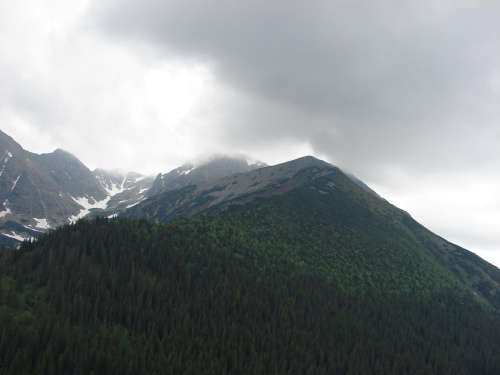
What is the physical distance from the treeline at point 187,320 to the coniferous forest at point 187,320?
52 cm

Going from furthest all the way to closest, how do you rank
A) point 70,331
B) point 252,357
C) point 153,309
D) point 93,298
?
point 153,309 → point 93,298 → point 252,357 → point 70,331

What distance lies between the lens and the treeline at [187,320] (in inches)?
4195

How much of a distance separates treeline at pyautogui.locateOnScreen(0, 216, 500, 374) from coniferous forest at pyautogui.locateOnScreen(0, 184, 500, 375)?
0.52 m

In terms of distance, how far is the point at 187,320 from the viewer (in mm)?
134500

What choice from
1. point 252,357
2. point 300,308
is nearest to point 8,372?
point 252,357

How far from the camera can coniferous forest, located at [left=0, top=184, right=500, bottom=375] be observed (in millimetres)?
106562

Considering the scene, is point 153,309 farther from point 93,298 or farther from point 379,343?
point 379,343

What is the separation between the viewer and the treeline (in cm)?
10656

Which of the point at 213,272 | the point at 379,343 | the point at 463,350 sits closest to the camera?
the point at 379,343

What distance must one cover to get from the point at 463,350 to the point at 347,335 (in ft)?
207

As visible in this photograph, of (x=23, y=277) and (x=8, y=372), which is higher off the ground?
(x=23, y=277)

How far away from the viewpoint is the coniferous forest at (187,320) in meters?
107

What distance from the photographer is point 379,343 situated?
15362cm

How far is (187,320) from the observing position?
441 ft
